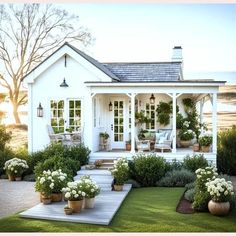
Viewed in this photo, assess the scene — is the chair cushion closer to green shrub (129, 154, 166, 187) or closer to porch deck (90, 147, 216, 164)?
porch deck (90, 147, 216, 164)

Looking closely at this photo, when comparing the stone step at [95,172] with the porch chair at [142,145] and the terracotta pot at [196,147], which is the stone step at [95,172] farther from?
the terracotta pot at [196,147]

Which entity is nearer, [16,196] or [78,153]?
[16,196]

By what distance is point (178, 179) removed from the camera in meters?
13.2

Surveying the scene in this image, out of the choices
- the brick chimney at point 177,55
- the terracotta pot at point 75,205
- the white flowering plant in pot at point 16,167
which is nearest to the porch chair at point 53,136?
the white flowering plant in pot at point 16,167

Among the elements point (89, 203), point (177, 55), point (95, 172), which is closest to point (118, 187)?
point (95, 172)

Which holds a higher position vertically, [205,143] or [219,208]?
[205,143]

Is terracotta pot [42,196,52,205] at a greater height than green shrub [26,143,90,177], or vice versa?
green shrub [26,143,90,177]

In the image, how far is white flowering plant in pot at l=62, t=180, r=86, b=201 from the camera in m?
9.41

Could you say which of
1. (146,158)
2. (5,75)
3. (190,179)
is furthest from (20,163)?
(5,75)

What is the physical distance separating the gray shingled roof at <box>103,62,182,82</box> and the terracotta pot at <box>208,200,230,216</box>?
830 centimetres

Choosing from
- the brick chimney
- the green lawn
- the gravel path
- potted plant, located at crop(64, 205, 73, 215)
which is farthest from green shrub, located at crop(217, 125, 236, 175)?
potted plant, located at crop(64, 205, 73, 215)

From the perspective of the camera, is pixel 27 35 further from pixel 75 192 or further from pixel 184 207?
pixel 184 207

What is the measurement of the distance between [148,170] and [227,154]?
13.4ft

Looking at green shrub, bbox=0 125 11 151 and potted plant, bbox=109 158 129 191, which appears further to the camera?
green shrub, bbox=0 125 11 151
